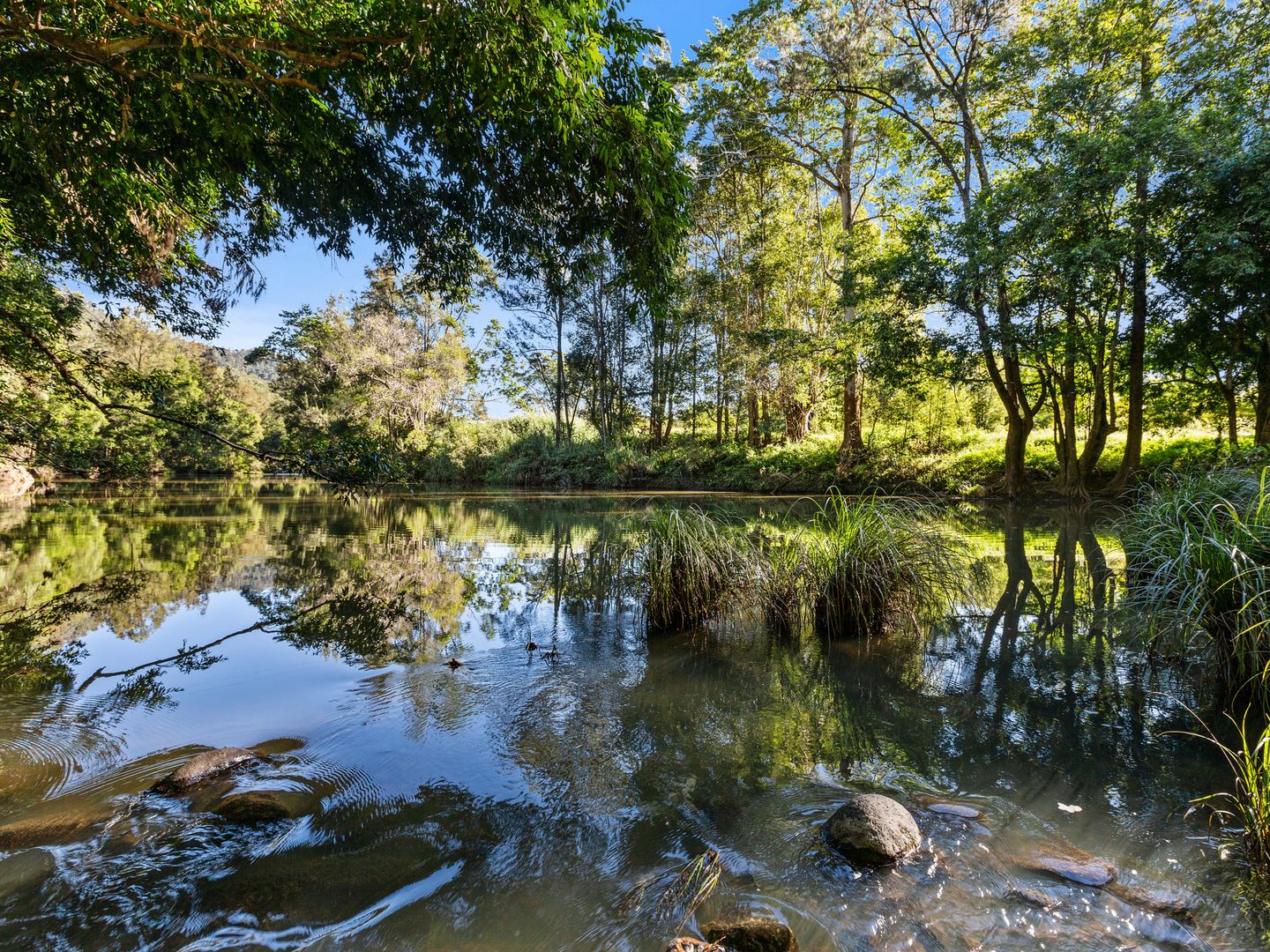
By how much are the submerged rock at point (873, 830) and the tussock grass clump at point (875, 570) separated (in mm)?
2510

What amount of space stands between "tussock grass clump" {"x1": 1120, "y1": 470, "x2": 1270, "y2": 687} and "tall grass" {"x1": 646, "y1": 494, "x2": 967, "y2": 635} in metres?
1.39

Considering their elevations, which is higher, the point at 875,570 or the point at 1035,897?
the point at 875,570

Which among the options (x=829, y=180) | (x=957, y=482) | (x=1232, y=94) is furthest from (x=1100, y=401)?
(x=829, y=180)

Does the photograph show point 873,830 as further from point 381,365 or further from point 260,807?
point 381,365

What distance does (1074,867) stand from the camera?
2012 millimetres

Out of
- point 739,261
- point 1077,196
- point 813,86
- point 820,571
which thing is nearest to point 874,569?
point 820,571

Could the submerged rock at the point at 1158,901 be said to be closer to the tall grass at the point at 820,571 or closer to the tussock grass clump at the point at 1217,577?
the tussock grass clump at the point at 1217,577

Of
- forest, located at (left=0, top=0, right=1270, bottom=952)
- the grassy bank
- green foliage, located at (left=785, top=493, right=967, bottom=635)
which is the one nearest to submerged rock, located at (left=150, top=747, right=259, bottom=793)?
forest, located at (left=0, top=0, right=1270, bottom=952)

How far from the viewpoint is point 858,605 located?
457cm

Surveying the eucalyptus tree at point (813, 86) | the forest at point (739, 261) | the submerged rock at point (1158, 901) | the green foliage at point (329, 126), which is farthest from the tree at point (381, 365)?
the submerged rock at point (1158, 901)

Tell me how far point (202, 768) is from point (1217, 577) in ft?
17.2

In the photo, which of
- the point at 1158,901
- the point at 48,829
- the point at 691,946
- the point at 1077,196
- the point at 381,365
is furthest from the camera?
the point at 381,365

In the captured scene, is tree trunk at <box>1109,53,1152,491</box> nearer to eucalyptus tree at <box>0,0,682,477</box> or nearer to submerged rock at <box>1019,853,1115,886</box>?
eucalyptus tree at <box>0,0,682,477</box>

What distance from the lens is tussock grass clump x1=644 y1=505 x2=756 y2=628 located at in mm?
5020
